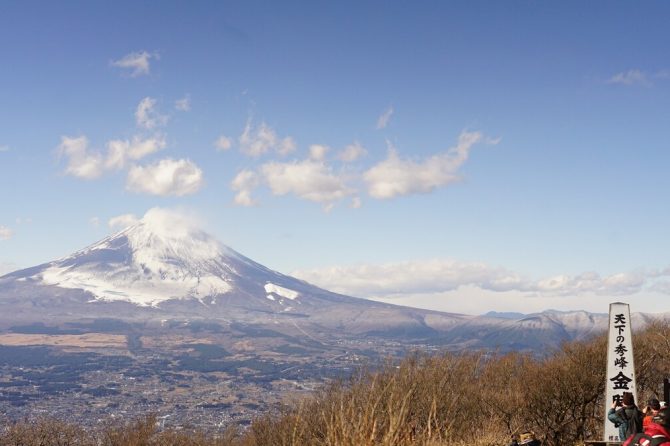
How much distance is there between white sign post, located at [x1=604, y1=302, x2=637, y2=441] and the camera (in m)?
17.9

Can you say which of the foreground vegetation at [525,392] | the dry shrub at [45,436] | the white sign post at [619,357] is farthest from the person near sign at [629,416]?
the dry shrub at [45,436]

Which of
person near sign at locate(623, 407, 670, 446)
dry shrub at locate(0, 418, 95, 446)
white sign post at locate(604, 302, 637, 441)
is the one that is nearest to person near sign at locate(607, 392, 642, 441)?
white sign post at locate(604, 302, 637, 441)

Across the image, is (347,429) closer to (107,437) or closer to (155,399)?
(107,437)

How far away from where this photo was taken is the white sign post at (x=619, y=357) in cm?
1794

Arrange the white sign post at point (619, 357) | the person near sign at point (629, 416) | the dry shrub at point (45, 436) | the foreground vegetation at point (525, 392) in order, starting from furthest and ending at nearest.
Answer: the dry shrub at point (45, 436) → the foreground vegetation at point (525, 392) → the white sign post at point (619, 357) → the person near sign at point (629, 416)

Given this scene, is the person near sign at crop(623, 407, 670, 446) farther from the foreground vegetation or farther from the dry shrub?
the dry shrub

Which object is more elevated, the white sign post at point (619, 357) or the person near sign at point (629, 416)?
the white sign post at point (619, 357)

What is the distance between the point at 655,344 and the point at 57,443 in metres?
51.6

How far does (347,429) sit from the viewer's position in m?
5.95

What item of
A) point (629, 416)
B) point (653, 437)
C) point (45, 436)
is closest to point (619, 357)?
point (629, 416)

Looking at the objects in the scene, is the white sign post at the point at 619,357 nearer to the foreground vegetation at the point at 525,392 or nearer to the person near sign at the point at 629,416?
the person near sign at the point at 629,416

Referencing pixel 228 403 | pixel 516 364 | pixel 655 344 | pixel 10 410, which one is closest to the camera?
pixel 655 344

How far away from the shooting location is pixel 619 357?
18.2 m

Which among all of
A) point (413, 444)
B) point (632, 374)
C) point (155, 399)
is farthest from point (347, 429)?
point (155, 399)
